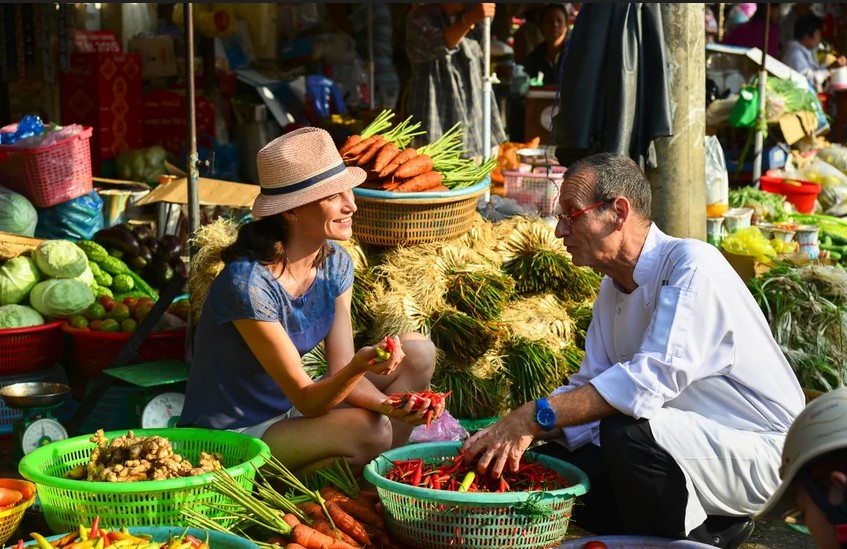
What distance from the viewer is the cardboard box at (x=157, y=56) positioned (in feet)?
32.0

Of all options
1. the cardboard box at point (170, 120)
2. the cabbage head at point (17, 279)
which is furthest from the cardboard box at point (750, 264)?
the cardboard box at point (170, 120)

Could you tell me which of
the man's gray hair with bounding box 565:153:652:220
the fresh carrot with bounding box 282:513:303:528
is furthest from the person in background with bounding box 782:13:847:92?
the fresh carrot with bounding box 282:513:303:528

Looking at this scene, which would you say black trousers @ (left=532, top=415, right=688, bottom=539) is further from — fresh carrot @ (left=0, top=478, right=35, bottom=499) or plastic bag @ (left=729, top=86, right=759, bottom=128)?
plastic bag @ (left=729, top=86, right=759, bottom=128)

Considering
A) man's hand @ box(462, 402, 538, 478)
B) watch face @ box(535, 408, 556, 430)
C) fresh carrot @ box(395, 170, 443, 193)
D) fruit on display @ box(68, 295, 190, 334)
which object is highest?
fresh carrot @ box(395, 170, 443, 193)

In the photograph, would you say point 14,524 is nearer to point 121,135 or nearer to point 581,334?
point 581,334

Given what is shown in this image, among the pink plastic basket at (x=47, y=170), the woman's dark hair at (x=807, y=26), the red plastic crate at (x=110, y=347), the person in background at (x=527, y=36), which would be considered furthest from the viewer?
the woman's dark hair at (x=807, y=26)

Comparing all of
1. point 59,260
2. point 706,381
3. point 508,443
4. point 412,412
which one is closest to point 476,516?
point 508,443

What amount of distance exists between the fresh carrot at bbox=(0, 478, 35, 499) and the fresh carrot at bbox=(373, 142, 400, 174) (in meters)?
2.23

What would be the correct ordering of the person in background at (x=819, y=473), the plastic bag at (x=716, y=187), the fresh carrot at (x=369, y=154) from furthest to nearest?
the plastic bag at (x=716, y=187) < the fresh carrot at (x=369, y=154) < the person in background at (x=819, y=473)

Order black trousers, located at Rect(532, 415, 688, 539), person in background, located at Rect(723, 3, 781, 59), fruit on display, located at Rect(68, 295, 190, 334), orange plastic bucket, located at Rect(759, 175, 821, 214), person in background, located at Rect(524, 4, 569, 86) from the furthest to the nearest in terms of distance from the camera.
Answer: person in background, located at Rect(723, 3, 781, 59) < person in background, located at Rect(524, 4, 569, 86) < orange plastic bucket, located at Rect(759, 175, 821, 214) < fruit on display, located at Rect(68, 295, 190, 334) < black trousers, located at Rect(532, 415, 688, 539)

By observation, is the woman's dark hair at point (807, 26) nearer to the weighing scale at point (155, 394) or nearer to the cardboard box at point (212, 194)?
the cardboard box at point (212, 194)

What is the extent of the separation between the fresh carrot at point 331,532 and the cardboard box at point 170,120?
6.92 metres

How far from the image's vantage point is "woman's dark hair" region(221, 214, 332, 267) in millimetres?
3539

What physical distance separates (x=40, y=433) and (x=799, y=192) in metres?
6.87
